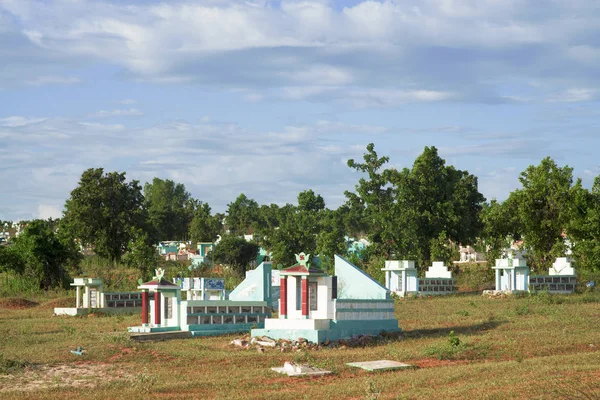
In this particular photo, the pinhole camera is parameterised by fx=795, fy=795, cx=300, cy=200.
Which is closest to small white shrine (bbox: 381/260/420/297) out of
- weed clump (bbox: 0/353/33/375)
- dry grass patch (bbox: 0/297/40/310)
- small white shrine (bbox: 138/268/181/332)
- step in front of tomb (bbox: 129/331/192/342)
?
small white shrine (bbox: 138/268/181/332)

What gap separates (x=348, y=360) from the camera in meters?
23.2

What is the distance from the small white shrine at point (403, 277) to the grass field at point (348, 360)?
10.2 metres

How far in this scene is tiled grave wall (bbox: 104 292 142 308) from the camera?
42844 mm

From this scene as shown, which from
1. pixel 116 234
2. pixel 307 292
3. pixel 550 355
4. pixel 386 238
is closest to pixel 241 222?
pixel 116 234

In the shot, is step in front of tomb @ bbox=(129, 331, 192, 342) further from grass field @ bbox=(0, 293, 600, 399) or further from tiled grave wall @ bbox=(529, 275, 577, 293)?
tiled grave wall @ bbox=(529, 275, 577, 293)

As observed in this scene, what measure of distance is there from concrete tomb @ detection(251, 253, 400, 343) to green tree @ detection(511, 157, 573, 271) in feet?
72.8

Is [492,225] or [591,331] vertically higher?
[492,225]

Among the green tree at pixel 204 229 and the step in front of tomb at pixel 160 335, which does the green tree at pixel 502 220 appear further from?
the green tree at pixel 204 229

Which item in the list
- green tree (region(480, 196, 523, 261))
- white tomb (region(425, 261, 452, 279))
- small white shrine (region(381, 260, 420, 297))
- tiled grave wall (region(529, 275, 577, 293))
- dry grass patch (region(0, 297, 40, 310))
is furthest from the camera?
green tree (region(480, 196, 523, 261))

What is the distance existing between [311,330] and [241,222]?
8079 cm

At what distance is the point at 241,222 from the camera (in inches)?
4245

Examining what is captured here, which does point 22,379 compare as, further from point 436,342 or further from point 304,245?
point 304,245

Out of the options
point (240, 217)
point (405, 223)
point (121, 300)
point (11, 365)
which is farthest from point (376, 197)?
point (240, 217)

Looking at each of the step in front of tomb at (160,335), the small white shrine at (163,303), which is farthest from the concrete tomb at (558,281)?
the step in front of tomb at (160,335)
